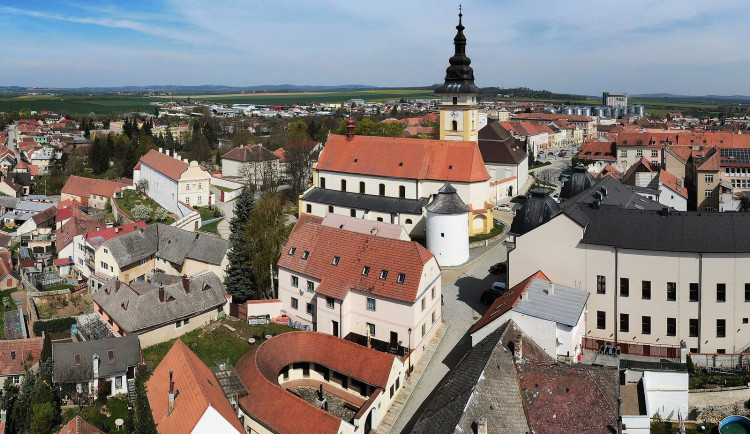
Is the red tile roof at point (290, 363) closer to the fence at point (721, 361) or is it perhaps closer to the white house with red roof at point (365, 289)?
the white house with red roof at point (365, 289)

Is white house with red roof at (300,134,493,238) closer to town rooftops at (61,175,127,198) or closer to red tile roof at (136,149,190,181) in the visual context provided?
red tile roof at (136,149,190,181)

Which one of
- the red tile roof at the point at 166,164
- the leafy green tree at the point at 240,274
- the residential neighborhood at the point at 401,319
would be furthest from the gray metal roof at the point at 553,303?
the red tile roof at the point at 166,164

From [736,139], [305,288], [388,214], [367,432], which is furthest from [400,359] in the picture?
[736,139]

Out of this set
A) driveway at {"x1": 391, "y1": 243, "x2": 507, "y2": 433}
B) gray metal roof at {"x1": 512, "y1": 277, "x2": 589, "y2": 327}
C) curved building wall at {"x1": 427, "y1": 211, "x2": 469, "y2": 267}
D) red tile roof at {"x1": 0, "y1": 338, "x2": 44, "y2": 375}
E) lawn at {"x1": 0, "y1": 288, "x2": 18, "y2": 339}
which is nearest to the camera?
driveway at {"x1": 391, "y1": 243, "x2": 507, "y2": 433}

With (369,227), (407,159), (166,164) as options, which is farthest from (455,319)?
(166,164)

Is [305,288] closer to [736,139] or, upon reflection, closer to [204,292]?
[204,292]

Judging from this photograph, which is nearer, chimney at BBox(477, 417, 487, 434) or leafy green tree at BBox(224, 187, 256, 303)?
chimney at BBox(477, 417, 487, 434)

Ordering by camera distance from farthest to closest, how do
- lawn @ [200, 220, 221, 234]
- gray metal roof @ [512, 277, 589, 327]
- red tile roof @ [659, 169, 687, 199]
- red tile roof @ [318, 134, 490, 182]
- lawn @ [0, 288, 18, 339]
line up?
lawn @ [200, 220, 221, 234] < red tile roof @ [659, 169, 687, 199] < red tile roof @ [318, 134, 490, 182] < lawn @ [0, 288, 18, 339] < gray metal roof @ [512, 277, 589, 327]

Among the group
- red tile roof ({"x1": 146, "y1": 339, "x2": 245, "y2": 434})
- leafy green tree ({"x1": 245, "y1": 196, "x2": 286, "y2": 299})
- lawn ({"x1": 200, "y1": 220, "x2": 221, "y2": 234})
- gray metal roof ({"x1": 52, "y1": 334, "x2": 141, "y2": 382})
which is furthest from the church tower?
red tile roof ({"x1": 146, "y1": 339, "x2": 245, "y2": 434})
